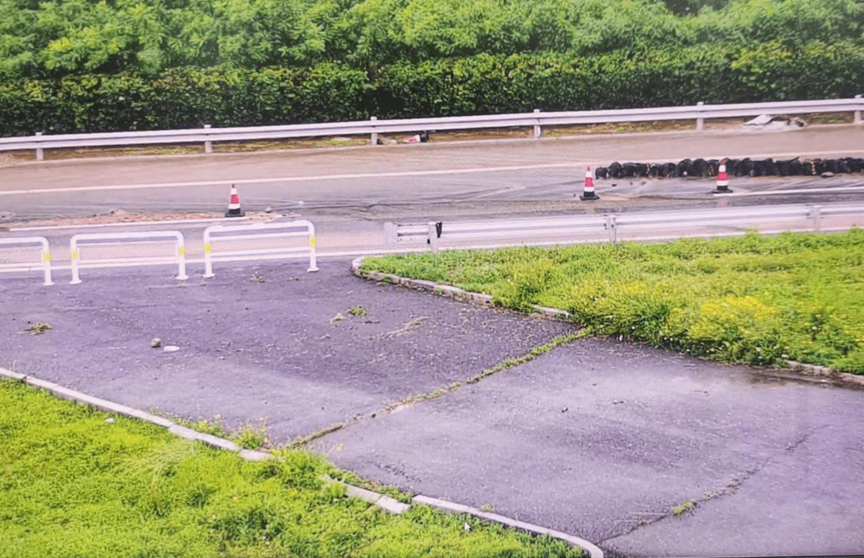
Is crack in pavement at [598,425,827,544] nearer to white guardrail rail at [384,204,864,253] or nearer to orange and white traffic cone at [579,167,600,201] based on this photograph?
white guardrail rail at [384,204,864,253]

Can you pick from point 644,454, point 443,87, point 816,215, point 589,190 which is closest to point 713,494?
point 644,454

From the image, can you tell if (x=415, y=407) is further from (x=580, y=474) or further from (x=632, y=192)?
(x=632, y=192)

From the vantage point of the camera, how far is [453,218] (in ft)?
33.3

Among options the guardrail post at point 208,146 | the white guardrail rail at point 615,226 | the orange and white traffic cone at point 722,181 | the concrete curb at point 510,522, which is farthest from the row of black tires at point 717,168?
the concrete curb at point 510,522

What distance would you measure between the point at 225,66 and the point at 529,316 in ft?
8.90

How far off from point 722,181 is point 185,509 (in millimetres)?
6990

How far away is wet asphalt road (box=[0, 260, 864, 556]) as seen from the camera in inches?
190

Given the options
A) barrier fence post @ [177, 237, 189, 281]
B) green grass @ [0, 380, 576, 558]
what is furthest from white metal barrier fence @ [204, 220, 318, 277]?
green grass @ [0, 380, 576, 558]

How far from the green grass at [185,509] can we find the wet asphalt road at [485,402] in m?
0.30

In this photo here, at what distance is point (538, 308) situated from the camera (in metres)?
7.75

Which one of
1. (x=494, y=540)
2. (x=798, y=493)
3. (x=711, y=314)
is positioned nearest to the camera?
(x=494, y=540)

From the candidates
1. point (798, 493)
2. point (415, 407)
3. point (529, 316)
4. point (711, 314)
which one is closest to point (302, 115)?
point (529, 316)

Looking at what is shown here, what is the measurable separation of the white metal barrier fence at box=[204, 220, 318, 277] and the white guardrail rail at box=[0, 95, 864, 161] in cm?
87

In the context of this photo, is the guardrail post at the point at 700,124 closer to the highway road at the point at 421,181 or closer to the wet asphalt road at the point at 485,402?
the highway road at the point at 421,181
